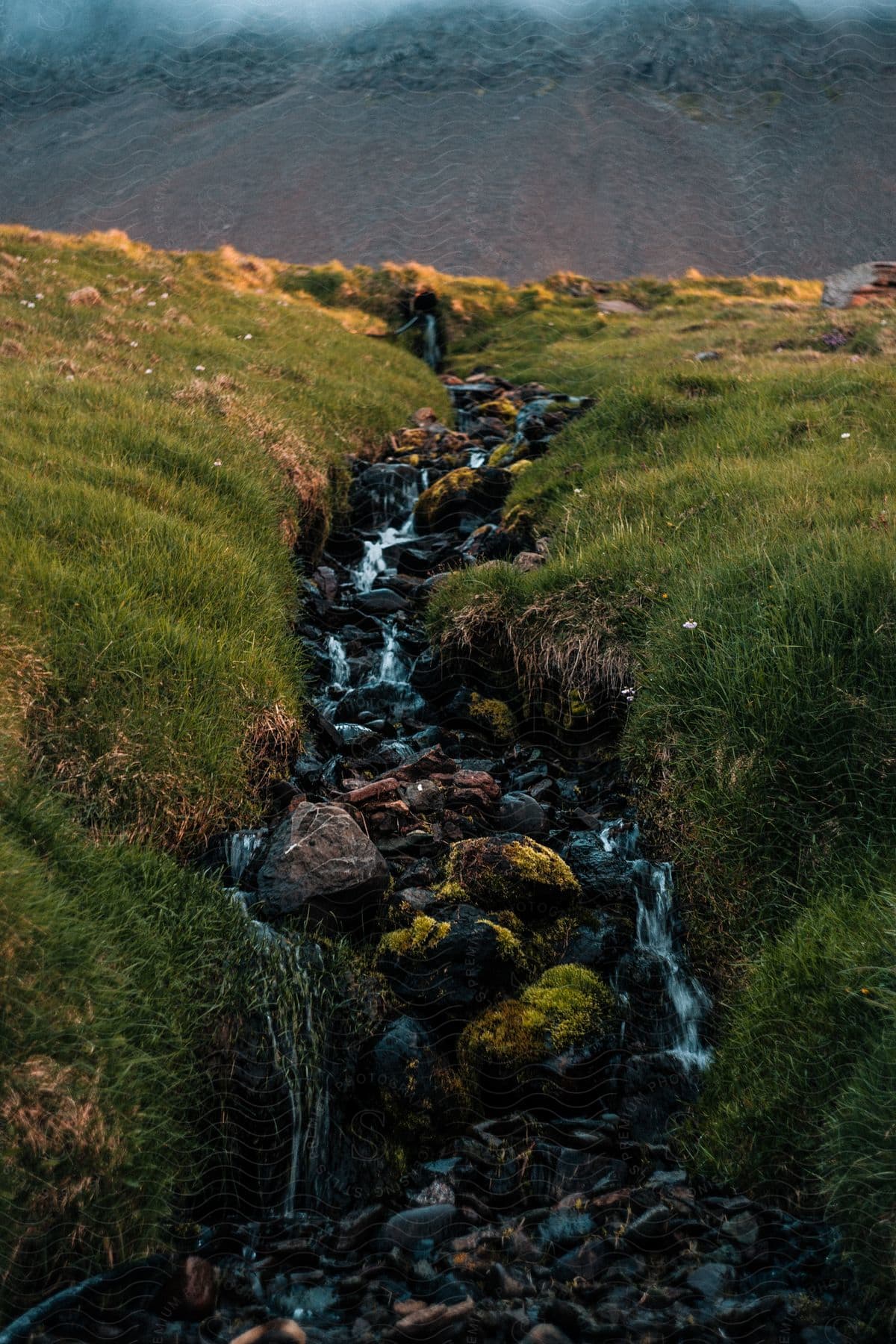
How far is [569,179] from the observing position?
131875mm

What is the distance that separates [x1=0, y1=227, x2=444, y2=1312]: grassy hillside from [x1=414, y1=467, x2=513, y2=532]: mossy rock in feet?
4.57

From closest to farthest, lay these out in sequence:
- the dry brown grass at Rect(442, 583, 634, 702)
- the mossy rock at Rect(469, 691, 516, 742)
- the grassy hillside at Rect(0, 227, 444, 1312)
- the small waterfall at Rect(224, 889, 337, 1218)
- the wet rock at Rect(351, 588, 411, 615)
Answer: the grassy hillside at Rect(0, 227, 444, 1312)
the small waterfall at Rect(224, 889, 337, 1218)
the dry brown grass at Rect(442, 583, 634, 702)
the mossy rock at Rect(469, 691, 516, 742)
the wet rock at Rect(351, 588, 411, 615)

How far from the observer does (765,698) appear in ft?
18.6

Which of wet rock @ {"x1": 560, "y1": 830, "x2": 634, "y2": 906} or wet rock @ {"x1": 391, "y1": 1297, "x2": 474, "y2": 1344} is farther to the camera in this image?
wet rock @ {"x1": 560, "y1": 830, "x2": 634, "y2": 906}

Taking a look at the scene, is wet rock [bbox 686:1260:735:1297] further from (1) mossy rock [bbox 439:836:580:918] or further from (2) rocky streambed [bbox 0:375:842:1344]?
(1) mossy rock [bbox 439:836:580:918]

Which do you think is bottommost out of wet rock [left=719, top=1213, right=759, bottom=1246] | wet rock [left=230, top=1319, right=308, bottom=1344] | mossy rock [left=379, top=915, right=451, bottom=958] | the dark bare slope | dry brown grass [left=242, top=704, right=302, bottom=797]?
wet rock [left=719, top=1213, right=759, bottom=1246]

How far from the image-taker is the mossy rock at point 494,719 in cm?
798

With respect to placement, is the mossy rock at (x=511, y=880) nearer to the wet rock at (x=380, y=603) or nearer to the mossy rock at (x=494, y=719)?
the mossy rock at (x=494, y=719)

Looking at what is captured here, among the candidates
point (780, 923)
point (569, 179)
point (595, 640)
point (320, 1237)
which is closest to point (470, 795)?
point (595, 640)

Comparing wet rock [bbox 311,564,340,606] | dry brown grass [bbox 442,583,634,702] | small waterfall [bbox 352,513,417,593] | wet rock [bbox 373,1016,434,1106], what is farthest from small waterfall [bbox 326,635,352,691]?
wet rock [bbox 373,1016,434,1106]

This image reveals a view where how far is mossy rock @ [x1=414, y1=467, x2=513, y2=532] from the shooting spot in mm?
13008

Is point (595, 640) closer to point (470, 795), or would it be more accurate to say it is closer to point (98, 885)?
point (470, 795)

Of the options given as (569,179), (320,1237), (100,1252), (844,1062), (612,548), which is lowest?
(320,1237)

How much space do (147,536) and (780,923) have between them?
5417mm
